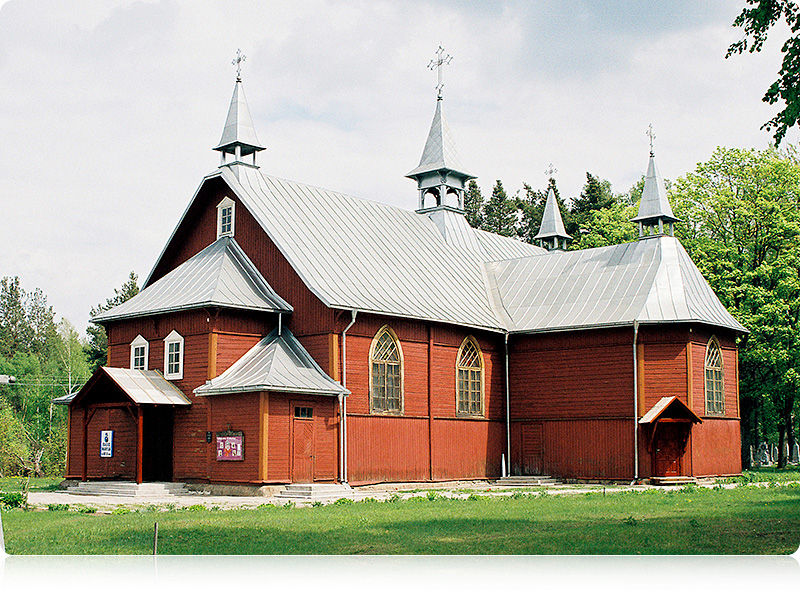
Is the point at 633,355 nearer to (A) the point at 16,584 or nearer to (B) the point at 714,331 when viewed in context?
(B) the point at 714,331

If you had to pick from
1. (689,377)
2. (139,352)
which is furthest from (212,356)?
(689,377)

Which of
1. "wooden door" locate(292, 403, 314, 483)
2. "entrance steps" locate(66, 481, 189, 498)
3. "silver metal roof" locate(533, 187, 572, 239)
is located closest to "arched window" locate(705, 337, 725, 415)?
"wooden door" locate(292, 403, 314, 483)

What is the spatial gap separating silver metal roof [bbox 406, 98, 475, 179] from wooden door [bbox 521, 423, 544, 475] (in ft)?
36.7

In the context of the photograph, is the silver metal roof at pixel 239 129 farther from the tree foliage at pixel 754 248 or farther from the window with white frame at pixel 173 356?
the tree foliage at pixel 754 248

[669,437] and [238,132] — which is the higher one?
[238,132]

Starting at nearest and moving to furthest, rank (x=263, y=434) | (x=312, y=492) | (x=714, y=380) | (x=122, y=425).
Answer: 1. (x=312, y=492)
2. (x=263, y=434)
3. (x=122, y=425)
4. (x=714, y=380)

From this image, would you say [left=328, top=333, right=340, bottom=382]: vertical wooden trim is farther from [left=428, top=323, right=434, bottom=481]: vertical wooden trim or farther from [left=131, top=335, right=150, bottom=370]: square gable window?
[left=131, top=335, right=150, bottom=370]: square gable window

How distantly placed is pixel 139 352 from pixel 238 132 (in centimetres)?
763

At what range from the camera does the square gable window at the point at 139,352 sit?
29.0 m

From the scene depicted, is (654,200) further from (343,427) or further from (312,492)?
(312,492)

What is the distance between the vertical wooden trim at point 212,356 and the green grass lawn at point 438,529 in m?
6.08

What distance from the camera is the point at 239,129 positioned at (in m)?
31.4

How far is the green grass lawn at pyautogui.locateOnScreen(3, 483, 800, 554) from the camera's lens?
1455cm

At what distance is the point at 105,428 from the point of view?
29547mm
